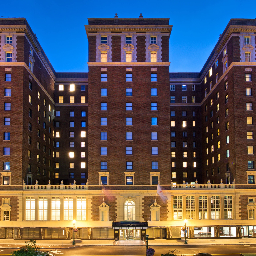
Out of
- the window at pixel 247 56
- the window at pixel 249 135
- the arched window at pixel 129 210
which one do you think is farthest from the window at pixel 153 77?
the arched window at pixel 129 210

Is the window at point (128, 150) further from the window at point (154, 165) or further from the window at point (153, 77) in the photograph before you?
the window at point (153, 77)

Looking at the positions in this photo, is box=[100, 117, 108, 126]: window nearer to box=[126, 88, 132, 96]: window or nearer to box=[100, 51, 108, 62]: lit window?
box=[126, 88, 132, 96]: window

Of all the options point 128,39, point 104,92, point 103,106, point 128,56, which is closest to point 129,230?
point 103,106

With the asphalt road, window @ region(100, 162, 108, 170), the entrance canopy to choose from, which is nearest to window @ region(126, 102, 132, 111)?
window @ region(100, 162, 108, 170)

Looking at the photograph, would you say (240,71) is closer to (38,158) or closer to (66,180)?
(38,158)

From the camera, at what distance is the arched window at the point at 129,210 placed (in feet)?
221

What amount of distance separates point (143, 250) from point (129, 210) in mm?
11245

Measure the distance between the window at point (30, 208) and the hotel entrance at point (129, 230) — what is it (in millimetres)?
15679

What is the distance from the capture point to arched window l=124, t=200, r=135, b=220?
2648 inches

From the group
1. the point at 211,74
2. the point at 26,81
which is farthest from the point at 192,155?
the point at 26,81

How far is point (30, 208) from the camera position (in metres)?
67.1

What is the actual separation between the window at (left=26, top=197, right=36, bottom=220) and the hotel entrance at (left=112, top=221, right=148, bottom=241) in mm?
15679

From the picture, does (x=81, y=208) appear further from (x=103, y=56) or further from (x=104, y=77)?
(x=103, y=56)

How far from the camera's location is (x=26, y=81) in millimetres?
70750
